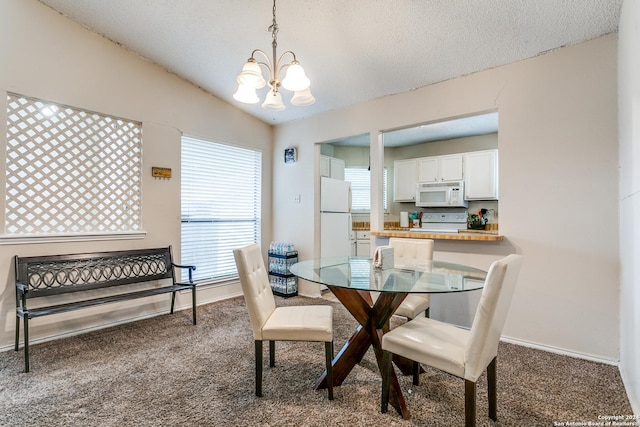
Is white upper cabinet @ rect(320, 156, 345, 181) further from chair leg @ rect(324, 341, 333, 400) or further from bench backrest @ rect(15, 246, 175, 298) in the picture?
chair leg @ rect(324, 341, 333, 400)

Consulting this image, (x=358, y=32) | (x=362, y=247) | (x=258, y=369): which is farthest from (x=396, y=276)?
(x=362, y=247)

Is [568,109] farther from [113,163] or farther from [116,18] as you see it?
[113,163]

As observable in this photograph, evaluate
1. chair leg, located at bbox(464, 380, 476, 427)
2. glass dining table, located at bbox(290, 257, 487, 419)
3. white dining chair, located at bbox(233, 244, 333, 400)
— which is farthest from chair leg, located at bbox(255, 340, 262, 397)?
chair leg, located at bbox(464, 380, 476, 427)

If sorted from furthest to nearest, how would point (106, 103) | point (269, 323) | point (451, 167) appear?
point (451, 167) < point (106, 103) < point (269, 323)

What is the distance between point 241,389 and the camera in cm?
194

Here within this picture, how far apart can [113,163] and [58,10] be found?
1.36m

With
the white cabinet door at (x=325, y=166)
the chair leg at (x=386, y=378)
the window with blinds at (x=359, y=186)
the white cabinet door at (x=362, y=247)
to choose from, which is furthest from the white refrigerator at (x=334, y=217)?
the chair leg at (x=386, y=378)

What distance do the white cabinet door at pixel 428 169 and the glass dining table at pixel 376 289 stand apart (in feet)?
10.3

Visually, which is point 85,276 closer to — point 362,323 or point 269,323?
point 269,323

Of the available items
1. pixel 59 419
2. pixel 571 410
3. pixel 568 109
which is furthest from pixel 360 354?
pixel 568 109

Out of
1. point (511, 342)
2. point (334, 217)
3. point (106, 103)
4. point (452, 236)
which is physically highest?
point (106, 103)

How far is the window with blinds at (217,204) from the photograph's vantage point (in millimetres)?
3787

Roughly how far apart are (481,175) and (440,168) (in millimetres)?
615

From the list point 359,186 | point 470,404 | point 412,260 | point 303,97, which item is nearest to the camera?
point 470,404
